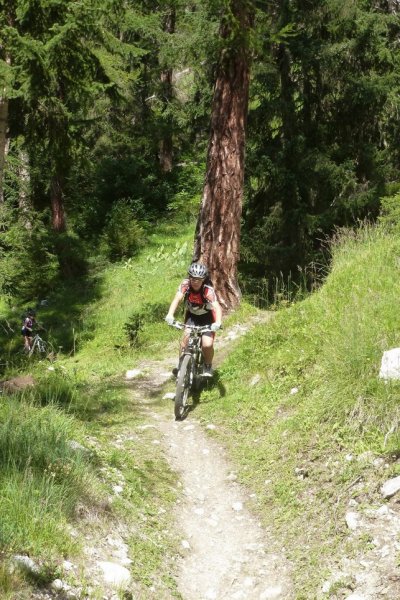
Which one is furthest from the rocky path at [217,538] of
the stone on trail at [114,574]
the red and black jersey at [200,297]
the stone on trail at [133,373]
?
the stone on trail at [133,373]

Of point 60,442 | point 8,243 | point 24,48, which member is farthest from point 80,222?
point 60,442

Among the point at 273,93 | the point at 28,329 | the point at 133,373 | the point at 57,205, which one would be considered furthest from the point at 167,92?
the point at 133,373

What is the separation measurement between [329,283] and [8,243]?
1318 centimetres

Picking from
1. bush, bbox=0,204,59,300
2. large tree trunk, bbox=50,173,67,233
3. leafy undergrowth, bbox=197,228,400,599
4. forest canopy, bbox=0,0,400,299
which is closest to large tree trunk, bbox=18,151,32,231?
bush, bbox=0,204,59,300

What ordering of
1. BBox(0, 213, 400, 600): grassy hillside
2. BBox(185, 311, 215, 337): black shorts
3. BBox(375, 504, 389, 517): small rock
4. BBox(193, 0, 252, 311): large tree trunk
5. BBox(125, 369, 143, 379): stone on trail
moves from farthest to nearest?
1. BBox(193, 0, 252, 311): large tree trunk
2. BBox(125, 369, 143, 379): stone on trail
3. BBox(185, 311, 215, 337): black shorts
4. BBox(375, 504, 389, 517): small rock
5. BBox(0, 213, 400, 600): grassy hillside

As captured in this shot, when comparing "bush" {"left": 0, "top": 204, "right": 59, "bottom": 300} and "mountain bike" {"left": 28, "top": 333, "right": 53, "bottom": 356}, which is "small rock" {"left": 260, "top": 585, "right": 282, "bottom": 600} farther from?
"bush" {"left": 0, "top": 204, "right": 59, "bottom": 300}

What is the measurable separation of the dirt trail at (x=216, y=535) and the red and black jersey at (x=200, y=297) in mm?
1910

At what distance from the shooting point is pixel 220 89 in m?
11.1

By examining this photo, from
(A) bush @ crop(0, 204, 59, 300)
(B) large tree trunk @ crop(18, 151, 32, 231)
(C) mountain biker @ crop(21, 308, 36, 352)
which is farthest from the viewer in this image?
(B) large tree trunk @ crop(18, 151, 32, 231)

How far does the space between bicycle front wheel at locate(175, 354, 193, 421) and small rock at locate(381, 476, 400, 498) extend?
3601mm

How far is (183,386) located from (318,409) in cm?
239

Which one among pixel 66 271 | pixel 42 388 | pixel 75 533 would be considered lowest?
pixel 66 271

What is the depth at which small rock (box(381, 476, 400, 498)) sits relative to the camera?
439cm

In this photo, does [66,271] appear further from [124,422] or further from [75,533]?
[75,533]
